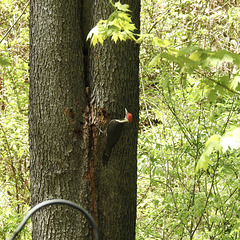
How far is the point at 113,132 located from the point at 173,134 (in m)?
2.15

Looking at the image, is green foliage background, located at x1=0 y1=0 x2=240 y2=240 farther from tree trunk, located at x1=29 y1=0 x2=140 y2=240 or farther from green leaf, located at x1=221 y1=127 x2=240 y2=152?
tree trunk, located at x1=29 y1=0 x2=140 y2=240

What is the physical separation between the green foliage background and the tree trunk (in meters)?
0.18

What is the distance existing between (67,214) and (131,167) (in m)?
0.43

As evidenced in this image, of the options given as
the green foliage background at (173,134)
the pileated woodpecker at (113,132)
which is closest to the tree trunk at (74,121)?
the pileated woodpecker at (113,132)

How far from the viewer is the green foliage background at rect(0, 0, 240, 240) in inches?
82.1

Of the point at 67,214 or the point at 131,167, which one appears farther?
the point at 131,167

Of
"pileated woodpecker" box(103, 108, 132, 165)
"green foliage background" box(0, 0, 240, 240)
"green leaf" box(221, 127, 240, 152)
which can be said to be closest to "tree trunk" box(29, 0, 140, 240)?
"pileated woodpecker" box(103, 108, 132, 165)

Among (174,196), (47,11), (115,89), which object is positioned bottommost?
(174,196)

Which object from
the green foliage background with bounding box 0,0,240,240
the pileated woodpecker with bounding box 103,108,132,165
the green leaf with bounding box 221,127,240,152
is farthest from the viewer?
the green foliage background with bounding box 0,0,240,240

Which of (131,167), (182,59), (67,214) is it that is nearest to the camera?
(182,59)

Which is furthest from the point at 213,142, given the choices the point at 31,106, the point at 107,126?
the point at 31,106

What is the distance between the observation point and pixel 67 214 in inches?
74.4

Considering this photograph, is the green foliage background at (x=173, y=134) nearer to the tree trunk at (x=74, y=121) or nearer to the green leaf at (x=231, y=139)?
the green leaf at (x=231, y=139)

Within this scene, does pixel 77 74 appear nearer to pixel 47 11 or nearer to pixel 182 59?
pixel 47 11
